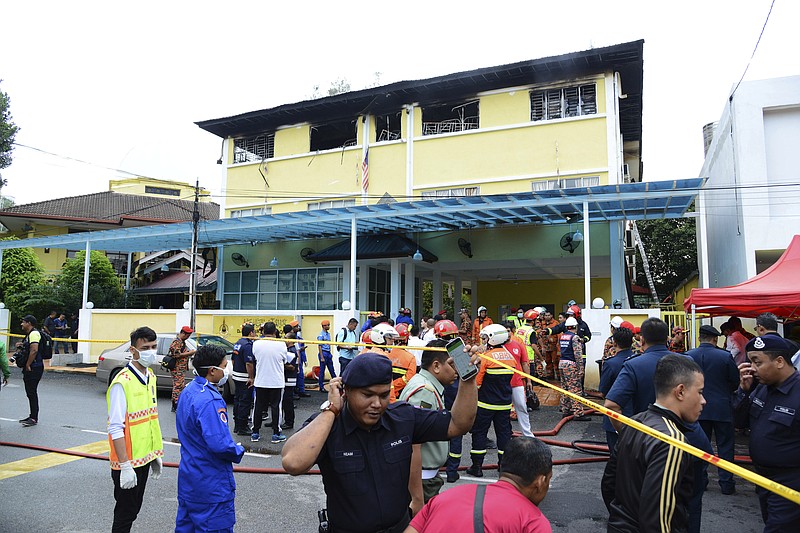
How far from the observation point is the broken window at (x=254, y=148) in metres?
21.4

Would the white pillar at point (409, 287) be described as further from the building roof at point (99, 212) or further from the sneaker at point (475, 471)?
the building roof at point (99, 212)

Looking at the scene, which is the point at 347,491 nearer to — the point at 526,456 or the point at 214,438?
the point at 526,456

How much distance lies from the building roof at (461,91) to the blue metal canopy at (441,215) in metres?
4.58

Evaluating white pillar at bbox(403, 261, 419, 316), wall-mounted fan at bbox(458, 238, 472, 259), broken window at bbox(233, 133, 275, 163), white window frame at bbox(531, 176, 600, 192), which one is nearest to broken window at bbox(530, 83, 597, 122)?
white window frame at bbox(531, 176, 600, 192)

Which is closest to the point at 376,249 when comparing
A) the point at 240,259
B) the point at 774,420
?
the point at 240,259

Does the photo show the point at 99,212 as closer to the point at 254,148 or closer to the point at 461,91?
the point at 254,148

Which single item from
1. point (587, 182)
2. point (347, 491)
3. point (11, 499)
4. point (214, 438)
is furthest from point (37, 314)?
point (347, 491)

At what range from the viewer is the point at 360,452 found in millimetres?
2482

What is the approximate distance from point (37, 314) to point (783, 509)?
1062 inches

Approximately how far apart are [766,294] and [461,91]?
474 inches

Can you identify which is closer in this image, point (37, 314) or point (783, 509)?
point (783, 509)

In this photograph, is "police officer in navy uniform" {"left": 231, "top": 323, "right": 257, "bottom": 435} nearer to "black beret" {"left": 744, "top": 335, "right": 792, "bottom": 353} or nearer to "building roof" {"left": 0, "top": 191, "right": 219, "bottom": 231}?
"black beret" {"left": 744, "top": 335, "right": 792, "bottom": 353}

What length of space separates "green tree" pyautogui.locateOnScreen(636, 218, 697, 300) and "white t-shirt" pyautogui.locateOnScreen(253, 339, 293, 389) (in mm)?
26403

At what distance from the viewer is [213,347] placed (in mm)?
4246
